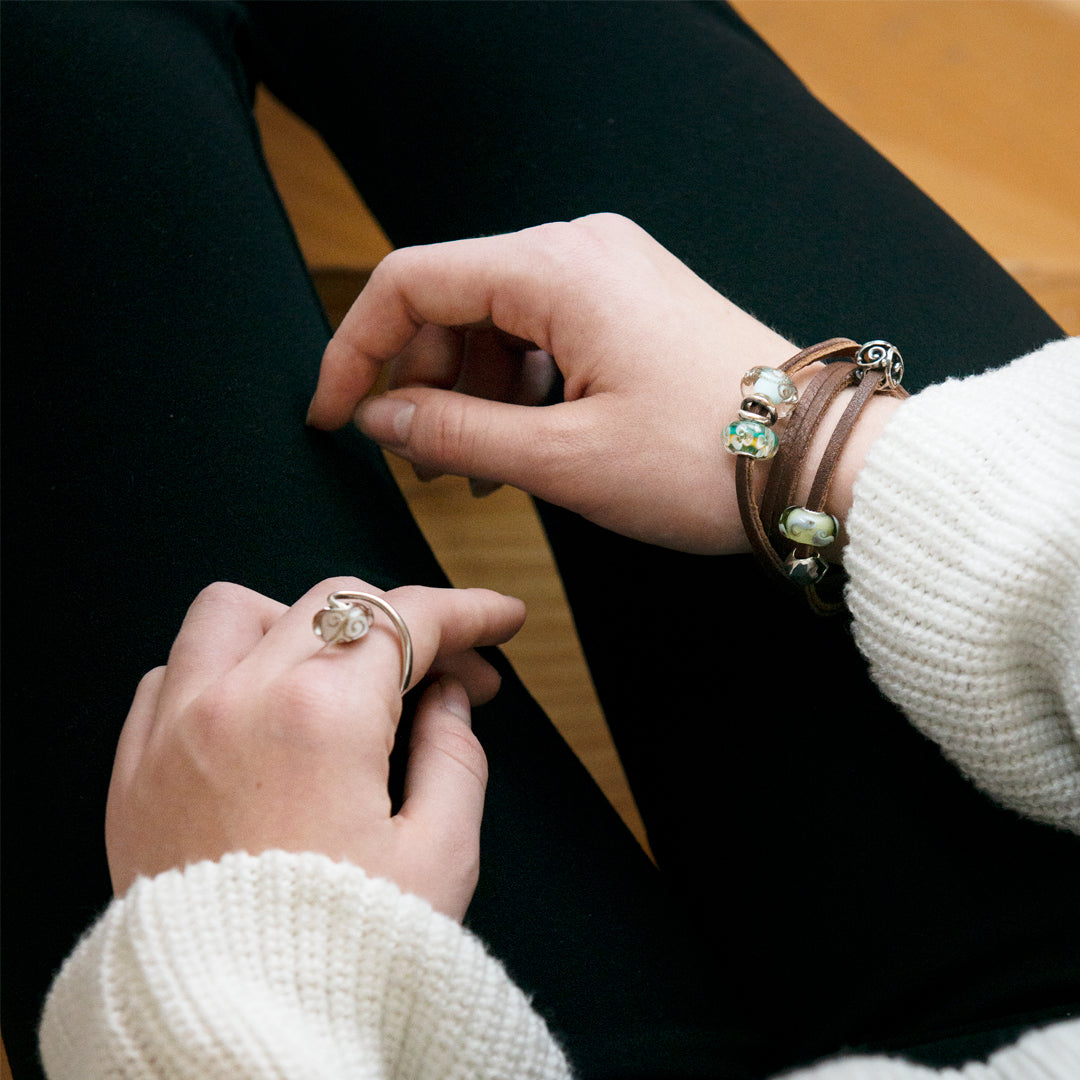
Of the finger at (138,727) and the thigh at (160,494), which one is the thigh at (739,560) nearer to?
the thigh at (160,494)

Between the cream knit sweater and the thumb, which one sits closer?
the cream knit sweater

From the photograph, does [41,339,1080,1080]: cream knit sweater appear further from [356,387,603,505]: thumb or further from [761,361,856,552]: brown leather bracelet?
[356,387,603,505]: thumb

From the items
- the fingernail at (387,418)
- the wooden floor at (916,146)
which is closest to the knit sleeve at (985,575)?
the fingernail at (387,418)

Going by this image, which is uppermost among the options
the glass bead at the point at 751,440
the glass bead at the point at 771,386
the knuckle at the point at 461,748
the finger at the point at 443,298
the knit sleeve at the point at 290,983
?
the glass bead at the point at 771,386

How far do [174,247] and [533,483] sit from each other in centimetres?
31

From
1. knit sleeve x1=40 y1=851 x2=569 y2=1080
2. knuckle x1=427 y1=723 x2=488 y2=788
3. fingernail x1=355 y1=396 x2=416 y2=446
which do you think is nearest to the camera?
knit sleeve x1=40 y1=851 x2=569 y2=1080

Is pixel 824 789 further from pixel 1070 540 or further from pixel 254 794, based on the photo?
pixel 254 794

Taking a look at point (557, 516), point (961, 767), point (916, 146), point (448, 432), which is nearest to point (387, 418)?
point (448, 432)

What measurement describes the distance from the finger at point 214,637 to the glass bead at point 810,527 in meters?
0.28

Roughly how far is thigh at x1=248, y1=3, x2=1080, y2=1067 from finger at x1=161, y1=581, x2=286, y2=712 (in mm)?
258

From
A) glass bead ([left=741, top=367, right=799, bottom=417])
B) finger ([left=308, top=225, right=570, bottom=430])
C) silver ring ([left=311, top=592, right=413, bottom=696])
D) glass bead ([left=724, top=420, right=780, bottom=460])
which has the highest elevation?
glass bead ([left=741, top=367, right=799, bottom=417])

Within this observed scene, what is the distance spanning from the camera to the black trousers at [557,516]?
522 millimetres

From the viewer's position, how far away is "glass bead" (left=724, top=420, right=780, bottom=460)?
1.70 feet

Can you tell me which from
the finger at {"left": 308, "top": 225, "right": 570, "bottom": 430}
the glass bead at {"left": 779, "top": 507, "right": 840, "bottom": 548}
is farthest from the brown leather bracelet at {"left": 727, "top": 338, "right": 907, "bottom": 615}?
the finger at {"left": 308, "top": 225, "right": 570, "bottom": 430}
